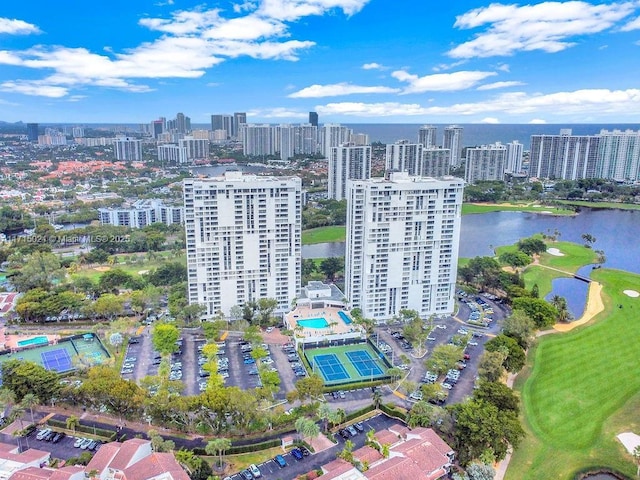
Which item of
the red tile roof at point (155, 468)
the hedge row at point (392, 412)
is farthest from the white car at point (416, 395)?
the red tile roof at point (155, 468)

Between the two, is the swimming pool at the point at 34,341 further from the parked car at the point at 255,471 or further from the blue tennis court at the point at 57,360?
the parked car at the point at 255,471

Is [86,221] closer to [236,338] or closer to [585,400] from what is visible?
[236,338]

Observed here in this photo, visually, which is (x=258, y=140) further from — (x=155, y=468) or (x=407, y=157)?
(x=155, y=468)

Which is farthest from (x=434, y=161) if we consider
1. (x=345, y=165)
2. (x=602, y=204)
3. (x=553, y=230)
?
(x=553, y=230)

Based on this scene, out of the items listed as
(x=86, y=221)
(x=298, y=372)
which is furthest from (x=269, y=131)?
(x=298, y=372)

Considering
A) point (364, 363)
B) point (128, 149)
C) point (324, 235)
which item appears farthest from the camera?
point (128, 149)

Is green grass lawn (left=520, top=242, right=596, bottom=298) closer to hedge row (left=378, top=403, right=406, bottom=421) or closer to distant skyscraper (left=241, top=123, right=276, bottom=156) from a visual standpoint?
hedge row (left=378, top=403, right=406, bottom=421)
